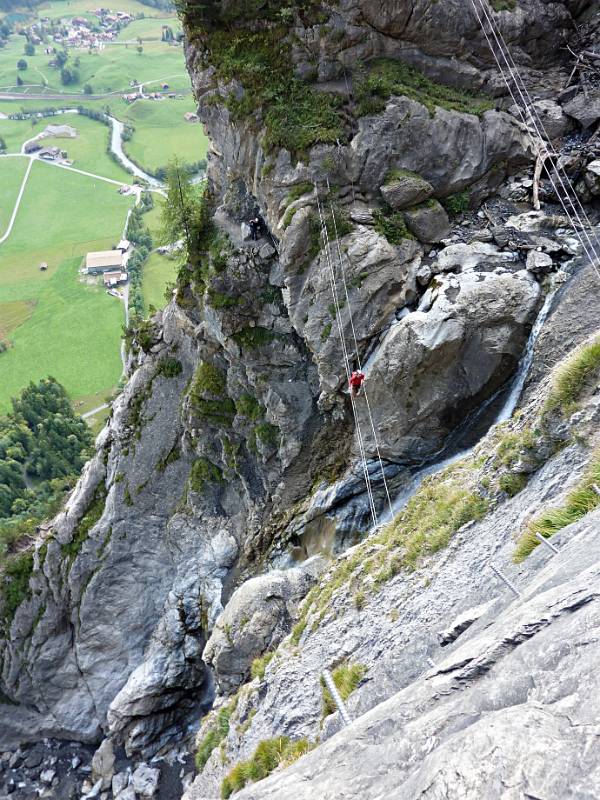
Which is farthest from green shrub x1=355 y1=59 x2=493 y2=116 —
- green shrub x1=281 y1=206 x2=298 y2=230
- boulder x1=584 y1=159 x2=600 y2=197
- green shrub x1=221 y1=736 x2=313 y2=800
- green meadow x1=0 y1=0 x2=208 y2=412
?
green meadow x1=0 y1=0 x2=208 y2=412

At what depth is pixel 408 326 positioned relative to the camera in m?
19.5

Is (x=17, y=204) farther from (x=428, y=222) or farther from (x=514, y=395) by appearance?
(x=514, y=395)

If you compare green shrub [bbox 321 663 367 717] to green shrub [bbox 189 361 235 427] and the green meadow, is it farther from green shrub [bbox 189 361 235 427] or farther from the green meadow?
the green meadow

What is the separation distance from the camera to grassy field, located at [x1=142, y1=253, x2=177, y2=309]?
107488 millimetres

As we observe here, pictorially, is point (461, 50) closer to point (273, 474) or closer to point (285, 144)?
point (285, 144)

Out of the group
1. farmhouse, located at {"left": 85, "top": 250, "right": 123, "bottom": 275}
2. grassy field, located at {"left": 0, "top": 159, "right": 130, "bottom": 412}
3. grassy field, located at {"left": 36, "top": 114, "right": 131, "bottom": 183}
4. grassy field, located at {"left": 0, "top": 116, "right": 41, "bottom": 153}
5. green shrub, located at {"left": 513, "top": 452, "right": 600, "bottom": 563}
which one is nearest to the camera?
green shrub, located at {"left": 513, "top": 452, "right": 600, "bottom": 563}

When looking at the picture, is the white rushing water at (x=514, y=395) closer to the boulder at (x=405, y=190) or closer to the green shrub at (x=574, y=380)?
the green shrub at (x=574, y=380)

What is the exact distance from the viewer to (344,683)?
12.1 meters

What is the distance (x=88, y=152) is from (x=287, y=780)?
18567cm

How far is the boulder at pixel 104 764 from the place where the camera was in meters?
30.3

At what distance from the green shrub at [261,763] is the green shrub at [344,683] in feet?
2.90

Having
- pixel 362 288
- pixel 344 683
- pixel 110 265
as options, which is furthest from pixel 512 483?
pixel 110 265

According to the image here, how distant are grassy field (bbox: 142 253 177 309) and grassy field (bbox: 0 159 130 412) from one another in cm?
743

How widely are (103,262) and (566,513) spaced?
12538 cm
